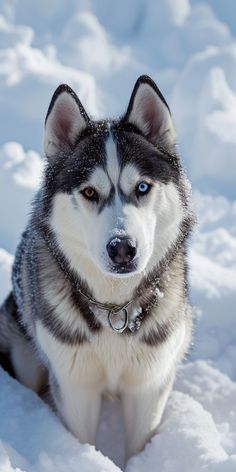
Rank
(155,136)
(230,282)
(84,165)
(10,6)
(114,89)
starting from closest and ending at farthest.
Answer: (84,165)
(155,136)
(230,282)
(114,89)
(10,6)

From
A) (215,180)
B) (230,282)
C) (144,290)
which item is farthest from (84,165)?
(215,180)

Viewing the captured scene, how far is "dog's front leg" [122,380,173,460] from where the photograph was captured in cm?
336

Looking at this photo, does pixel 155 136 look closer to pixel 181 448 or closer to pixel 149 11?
pixel 181 448

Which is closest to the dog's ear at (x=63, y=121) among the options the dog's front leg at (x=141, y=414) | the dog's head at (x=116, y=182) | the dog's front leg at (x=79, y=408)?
the dog's head at (x=116, y=182)

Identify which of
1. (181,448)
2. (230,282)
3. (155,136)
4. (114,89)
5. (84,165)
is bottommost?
(181,448)

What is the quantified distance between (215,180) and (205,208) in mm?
440

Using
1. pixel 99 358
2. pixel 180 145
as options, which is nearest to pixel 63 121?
pixel 99 358

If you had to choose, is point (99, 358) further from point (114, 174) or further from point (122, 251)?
point (114, 174)

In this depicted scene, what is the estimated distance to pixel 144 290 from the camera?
3137mm

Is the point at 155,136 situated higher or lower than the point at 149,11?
lower

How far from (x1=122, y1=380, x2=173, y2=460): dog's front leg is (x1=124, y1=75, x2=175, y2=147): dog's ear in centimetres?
120

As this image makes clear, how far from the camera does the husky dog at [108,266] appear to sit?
290cm

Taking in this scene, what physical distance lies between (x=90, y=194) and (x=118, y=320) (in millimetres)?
601

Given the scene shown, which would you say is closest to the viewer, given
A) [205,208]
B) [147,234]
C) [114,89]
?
[147,234]
